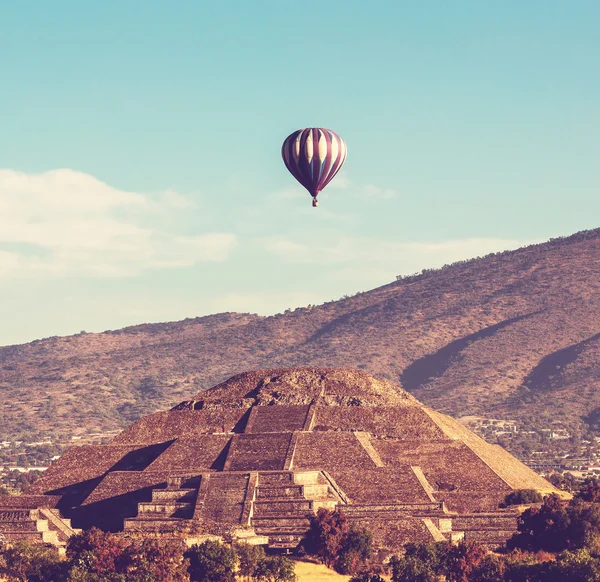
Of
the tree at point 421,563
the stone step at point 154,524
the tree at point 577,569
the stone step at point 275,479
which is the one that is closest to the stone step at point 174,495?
the stone step at point 154,524

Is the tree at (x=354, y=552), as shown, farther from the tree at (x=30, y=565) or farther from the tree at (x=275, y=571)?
the tree at (x=30, y=565)

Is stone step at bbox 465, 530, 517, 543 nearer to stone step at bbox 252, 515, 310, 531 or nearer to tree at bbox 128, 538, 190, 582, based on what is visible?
stone step at bbox 252, 515, 310, 531

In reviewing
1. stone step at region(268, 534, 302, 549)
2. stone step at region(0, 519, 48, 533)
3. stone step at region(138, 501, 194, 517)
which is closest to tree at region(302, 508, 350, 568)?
stone step at region(268, 534, 302, 549)

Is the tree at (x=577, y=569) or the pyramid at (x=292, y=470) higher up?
the pyramid at (x=292, y=470)

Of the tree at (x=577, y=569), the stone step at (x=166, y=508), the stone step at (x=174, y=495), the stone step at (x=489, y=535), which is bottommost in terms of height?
the tree at (x=577, y=569)

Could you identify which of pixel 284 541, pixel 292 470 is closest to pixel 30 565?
pixel 284 541

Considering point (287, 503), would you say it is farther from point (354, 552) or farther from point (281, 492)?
point (354, 552)
